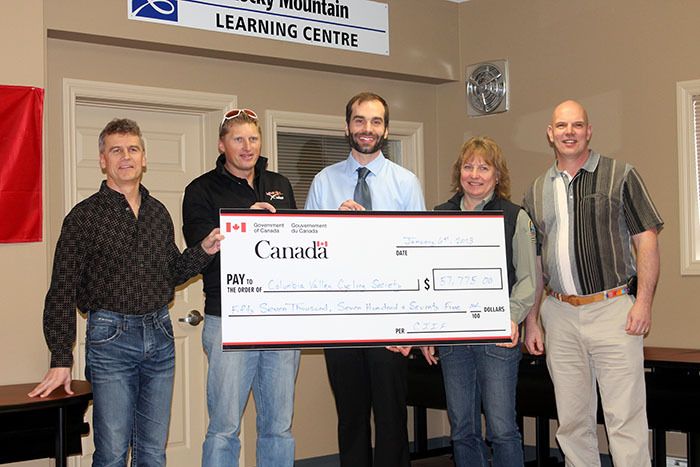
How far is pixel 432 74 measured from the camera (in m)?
6.58

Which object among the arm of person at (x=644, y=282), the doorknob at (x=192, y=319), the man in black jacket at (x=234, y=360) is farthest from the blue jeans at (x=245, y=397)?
the doorknob at (x=192, y=319)

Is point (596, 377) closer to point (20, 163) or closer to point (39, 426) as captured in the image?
point (39, 426)

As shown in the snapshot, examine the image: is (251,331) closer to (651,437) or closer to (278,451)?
(278,451)

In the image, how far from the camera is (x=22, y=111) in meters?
4.55

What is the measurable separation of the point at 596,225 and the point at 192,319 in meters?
2.64

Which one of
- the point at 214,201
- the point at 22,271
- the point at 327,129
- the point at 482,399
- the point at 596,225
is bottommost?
the point at 482,399

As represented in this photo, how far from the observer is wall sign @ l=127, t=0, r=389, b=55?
527 centimetres

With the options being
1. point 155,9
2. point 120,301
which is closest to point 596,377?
point 120,301

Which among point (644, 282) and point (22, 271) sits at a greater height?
point (22, 271)

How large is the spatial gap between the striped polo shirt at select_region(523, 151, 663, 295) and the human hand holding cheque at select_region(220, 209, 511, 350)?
39 cm

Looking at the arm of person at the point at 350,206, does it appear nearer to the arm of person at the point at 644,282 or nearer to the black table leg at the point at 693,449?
the arm of person at the point at 644,282

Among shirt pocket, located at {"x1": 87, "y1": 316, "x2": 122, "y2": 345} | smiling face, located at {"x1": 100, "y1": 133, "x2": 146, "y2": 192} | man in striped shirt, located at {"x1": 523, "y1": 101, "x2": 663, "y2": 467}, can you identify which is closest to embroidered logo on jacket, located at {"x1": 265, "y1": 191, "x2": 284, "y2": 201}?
smiling face, located at {"x1": 100, "y1": 133, "x2": 146, "y2": 192}

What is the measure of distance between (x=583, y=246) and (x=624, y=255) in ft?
0.63

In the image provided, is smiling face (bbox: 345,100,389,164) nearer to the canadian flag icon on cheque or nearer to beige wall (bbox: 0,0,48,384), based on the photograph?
the canadian flag icon on cheque
